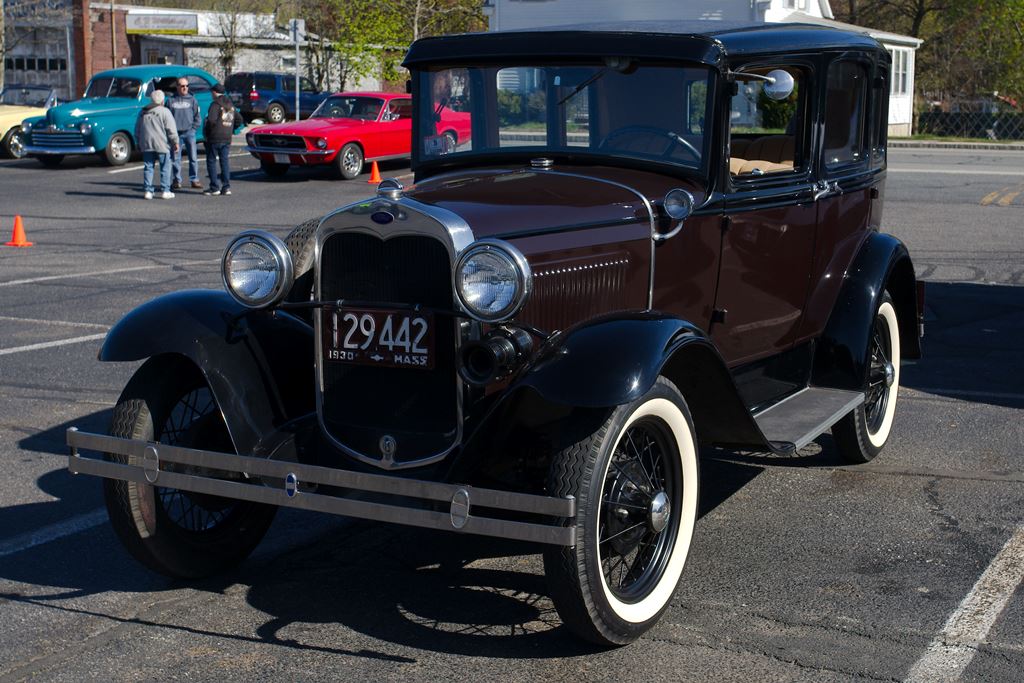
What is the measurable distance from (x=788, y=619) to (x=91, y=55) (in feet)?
160

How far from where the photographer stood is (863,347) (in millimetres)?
6051

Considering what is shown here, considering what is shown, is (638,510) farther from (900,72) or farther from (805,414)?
(900,72)

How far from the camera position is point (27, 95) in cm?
2784

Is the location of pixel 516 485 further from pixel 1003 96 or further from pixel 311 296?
pixel 1003 96

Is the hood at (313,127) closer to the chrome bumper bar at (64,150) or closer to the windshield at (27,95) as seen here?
the chrome bumper bar at (64,150)

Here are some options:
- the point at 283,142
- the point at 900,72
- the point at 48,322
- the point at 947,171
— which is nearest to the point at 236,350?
the point at 48,322

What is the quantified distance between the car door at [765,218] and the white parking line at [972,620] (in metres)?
1.38

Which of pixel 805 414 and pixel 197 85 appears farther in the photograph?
pixel 197 85

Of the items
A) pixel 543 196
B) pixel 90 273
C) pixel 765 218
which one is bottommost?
pixel 90 273

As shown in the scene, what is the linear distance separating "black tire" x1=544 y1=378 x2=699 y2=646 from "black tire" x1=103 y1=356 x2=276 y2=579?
4.81 ft

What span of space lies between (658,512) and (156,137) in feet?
52.8

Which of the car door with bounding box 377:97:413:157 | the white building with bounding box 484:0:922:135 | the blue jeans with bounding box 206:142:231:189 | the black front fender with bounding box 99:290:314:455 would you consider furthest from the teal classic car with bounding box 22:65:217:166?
the black front fender with bounding box 99:290:314:455

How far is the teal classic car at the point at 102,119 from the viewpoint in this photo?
2353 centimetres

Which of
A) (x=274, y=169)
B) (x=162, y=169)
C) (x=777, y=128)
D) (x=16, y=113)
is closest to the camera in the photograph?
(x=777, y=128)
